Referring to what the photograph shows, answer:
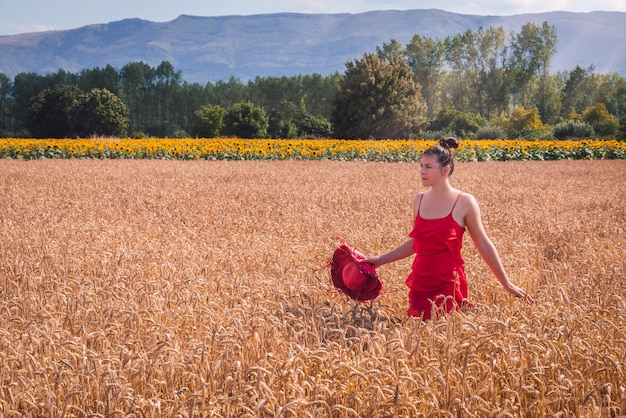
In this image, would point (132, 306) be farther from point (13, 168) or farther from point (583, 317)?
point (13, 168)

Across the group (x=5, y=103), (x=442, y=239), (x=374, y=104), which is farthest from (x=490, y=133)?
(x=5, y=103)

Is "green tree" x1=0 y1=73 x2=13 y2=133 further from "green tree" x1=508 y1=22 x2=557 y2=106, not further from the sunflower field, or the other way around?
the sunflower field

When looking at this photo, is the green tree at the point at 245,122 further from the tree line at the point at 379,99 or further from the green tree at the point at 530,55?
the green tree at the point at 530,55

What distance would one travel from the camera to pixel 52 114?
209ft

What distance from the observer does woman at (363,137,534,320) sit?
4008 millimetres

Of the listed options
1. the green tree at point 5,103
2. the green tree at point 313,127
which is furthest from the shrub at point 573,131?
the green tree at point 5,103

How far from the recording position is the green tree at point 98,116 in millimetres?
57125

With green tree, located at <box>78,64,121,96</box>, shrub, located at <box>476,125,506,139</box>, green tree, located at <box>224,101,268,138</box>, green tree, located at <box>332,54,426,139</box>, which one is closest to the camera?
shrub, located at <box>476,125,506,139</box>

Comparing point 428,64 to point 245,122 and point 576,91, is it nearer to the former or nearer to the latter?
point 576,91

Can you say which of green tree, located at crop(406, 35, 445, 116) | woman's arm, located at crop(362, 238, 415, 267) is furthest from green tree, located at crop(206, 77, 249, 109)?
woman's arm, located at crop(362, 238, 415, 267)

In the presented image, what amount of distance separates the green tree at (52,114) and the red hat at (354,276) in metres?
63.7

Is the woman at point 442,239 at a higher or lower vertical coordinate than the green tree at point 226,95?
lower

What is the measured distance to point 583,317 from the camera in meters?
3.44

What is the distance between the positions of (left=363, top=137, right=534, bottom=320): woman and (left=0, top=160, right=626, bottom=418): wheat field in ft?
0.71
